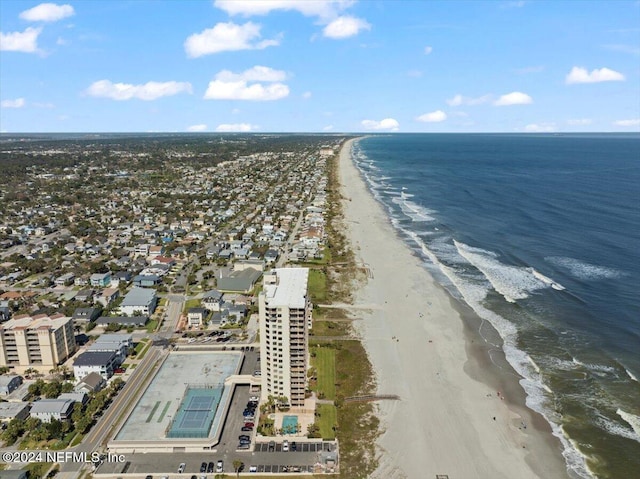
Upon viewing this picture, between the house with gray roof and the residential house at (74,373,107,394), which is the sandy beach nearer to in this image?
the house with gray roof

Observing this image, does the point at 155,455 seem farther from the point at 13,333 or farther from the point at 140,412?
the point at 13,333

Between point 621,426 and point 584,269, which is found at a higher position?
point 584,269

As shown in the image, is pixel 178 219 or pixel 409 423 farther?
pixel 178 219

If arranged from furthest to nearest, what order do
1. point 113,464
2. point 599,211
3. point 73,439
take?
point 599,211, point 73,439, point 113,464

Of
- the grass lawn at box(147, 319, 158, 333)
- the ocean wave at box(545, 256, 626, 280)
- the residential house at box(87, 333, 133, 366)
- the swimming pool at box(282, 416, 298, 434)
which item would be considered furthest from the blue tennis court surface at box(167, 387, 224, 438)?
the ocean wave at box(545, 256, 626, 280)

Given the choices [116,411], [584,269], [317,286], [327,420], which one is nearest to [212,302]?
[317,286]

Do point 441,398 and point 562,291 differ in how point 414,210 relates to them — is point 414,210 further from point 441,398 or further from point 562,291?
point 441,398

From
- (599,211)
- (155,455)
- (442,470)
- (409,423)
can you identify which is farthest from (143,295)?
(599,211)
